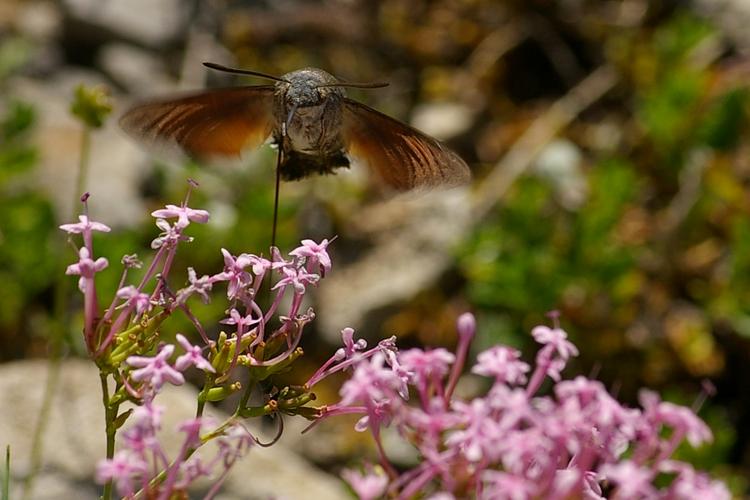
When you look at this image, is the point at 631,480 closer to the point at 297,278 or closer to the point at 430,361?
the point at 430,361

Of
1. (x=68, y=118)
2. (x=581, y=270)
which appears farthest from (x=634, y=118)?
(x=68, y=118)

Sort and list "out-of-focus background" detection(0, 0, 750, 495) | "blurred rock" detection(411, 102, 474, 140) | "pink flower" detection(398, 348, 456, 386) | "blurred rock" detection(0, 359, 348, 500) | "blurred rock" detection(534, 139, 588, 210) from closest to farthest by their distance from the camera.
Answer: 1. "pink flower" detection(398, 348, 456, 386)
2. "blurred rock" detection(0, 359, 348, 500)
3. "out-of-focus background" detection(0, 0, 750, 495)
4. "blurred rock" detection(534, 139, 588, 210)
5. "blurred rock" detection(411, 102, 474, 140)

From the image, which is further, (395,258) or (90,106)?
(395,258)

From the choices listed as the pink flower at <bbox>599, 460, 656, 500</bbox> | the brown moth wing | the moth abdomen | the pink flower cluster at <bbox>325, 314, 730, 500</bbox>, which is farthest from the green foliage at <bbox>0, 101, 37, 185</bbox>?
the pink flower at <bbox>599, 460, 656, 500</bbox>

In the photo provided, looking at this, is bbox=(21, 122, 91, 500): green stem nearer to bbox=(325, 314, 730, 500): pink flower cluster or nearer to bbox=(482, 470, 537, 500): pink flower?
bbox=(325, 314, 730, 500): pink flower cluster

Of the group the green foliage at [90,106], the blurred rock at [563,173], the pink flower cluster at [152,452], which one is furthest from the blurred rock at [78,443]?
the blurred rock at [563,173]

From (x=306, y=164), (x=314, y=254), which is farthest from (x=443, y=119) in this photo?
(x=314, y=254)

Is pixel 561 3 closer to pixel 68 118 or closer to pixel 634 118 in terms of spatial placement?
pixel 634 118
